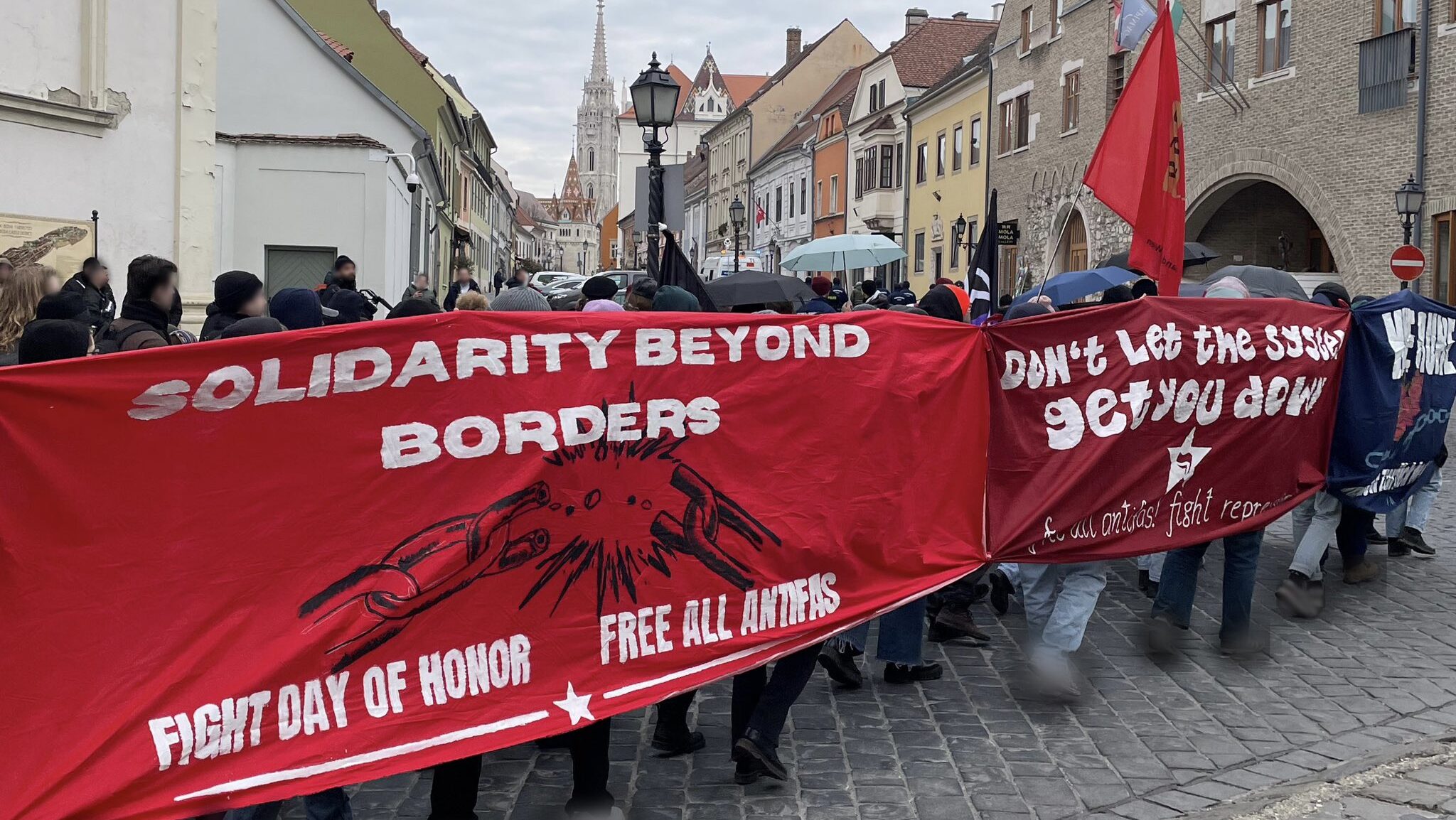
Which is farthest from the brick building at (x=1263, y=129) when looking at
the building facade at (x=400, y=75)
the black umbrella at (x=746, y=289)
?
the building facade at (x=400, y=75)

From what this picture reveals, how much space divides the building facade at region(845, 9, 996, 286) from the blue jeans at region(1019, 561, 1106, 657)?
40.1 metres

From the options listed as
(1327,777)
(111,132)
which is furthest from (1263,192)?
(1327,777)

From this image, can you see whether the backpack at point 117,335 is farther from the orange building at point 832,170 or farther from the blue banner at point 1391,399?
Result: the orange building at point 832,170

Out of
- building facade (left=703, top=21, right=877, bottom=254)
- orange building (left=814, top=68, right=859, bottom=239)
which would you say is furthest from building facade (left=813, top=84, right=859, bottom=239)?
building facade (left=703, top=21, right=877, bottom=254)

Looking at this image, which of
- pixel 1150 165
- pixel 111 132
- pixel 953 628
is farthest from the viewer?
pixel 111 132

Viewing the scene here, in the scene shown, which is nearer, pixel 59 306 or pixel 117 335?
pixel 117 335

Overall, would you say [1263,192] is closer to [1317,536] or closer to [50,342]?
[1317,536]

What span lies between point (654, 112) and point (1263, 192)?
781 inches

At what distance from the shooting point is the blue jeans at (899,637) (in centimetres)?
620

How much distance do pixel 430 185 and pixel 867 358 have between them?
30993 millimetres

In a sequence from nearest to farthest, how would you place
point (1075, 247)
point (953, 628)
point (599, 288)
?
point (953, 628) < point (599, 288) < point (1075, 247)

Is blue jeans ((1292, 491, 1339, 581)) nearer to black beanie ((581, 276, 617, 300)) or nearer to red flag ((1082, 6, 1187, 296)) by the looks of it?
red flag ((1082, 6, 1187, 296))

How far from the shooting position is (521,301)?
666cm

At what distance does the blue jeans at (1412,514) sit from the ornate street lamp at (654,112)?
7.34 m
